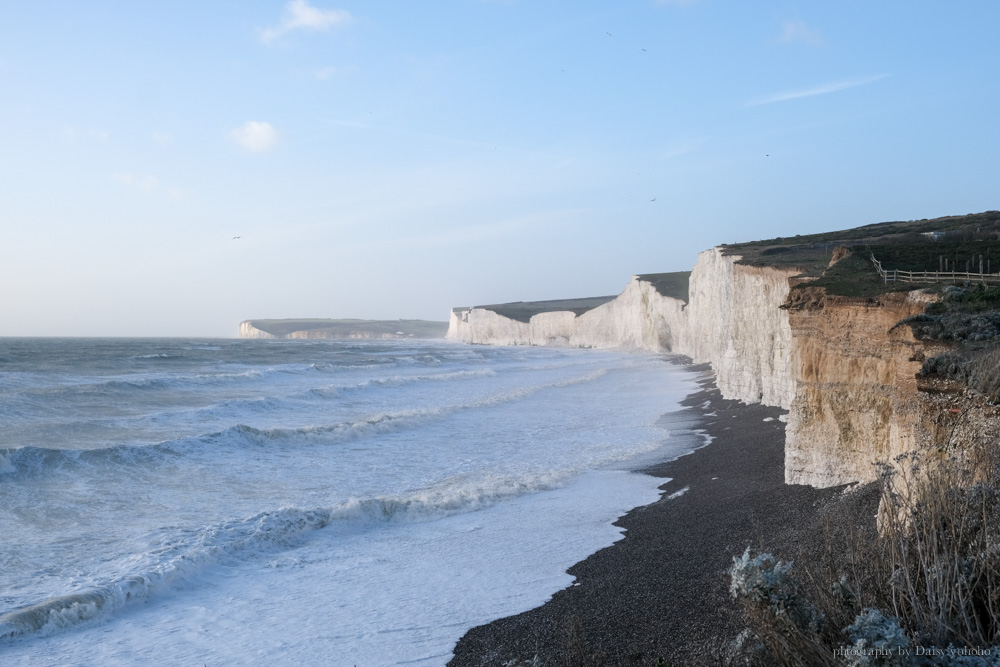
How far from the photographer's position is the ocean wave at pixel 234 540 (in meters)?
7.32

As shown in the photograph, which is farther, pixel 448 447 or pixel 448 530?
pixel 448 447

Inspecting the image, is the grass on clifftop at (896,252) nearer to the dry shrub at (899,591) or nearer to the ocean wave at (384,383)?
the dry shrub at (899,591)

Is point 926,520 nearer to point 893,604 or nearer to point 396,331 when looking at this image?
point 893,604

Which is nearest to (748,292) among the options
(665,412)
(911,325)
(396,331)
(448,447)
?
(665,412)

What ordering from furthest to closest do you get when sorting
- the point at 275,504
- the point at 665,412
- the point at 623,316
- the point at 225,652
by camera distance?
the point at 623,316, the point at 665,412, the point at 275,504, the point at 225,652

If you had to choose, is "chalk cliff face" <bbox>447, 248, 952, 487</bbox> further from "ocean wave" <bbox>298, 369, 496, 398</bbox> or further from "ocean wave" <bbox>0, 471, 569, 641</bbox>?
"ocean wave" <bbox>298, 369, 496, 398</bbox>

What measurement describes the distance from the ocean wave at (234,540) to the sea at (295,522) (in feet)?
0.09

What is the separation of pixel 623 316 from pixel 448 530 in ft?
232

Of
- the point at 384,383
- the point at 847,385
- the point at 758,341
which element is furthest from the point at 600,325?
the point at 847,385

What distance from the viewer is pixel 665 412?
22.7 metres

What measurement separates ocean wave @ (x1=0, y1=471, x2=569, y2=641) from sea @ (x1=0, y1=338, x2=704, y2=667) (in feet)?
0.09

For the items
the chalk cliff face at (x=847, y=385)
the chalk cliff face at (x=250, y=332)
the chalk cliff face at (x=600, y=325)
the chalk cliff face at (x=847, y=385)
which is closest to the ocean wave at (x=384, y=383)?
the chalk cliff face at (x=847, y=385)

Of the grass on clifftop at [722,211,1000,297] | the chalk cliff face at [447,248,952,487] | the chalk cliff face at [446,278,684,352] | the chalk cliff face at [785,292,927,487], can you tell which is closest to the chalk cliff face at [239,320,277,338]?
the chalk cliff face at [446,278,684,352]

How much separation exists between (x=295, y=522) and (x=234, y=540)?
3.36 ft
